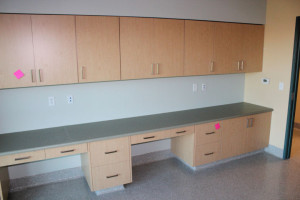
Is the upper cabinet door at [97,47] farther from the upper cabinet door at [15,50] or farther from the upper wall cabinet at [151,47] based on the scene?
the upper cabinet door at [15,50]

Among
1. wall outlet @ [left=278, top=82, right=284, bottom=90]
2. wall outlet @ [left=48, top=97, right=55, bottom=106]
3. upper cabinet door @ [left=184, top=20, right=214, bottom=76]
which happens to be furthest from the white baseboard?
wall outlet @ [left=48, top=97, right=55, bottom=106]

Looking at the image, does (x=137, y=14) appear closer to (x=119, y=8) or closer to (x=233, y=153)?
(x=119, y=8)

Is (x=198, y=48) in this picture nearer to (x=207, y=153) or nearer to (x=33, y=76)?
(x=207, y=153)

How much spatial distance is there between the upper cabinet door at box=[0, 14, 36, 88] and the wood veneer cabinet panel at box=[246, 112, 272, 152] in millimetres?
3083

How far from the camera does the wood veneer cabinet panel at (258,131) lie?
3852 millimetres

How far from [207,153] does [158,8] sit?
2.08 m

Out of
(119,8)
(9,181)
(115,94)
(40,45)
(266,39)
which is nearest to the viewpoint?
(40,45)

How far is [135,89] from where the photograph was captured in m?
3.48

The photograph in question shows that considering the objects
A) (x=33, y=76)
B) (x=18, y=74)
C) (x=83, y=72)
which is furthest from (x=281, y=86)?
(x=18, y=74)

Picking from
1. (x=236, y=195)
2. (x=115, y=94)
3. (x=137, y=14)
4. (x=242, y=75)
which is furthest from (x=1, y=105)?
(x=242, y=75)

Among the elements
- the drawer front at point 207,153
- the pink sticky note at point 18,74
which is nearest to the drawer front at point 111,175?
the drawer front at point 207,153

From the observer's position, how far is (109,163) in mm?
2939

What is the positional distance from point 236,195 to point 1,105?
2935 millimetres

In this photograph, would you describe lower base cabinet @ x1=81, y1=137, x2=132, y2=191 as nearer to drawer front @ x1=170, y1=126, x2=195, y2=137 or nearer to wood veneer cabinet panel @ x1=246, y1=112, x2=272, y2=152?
drawer front @ x1=170, y1=126, x2=195, y2=137
